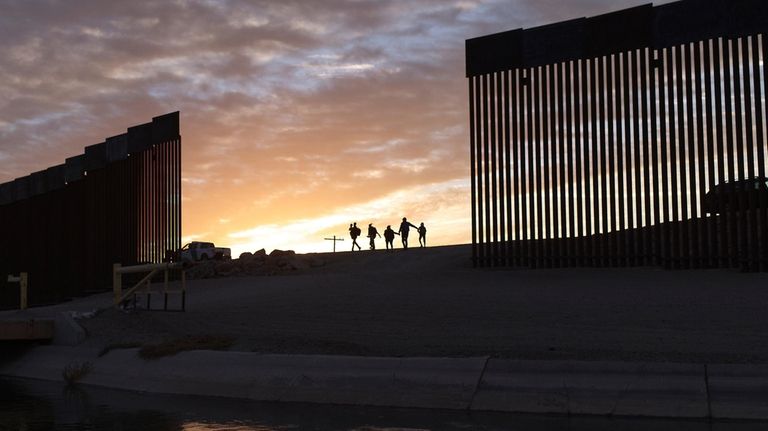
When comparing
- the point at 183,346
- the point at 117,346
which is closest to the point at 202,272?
the point at 117,346

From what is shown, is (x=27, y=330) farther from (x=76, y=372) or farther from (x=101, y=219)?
(x=101, y=219)

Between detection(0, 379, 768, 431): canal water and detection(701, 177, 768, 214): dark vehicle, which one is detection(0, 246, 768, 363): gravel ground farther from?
detection(0, 379, 768, 431): canal water

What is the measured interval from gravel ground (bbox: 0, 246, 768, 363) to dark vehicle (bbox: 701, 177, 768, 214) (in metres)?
1.57

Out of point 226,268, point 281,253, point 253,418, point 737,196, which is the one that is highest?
point 737,196

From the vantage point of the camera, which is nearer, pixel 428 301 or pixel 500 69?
pixel 428 301

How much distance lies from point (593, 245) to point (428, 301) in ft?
21.5

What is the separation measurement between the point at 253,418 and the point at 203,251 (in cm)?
3602

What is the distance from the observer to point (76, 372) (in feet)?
51.8

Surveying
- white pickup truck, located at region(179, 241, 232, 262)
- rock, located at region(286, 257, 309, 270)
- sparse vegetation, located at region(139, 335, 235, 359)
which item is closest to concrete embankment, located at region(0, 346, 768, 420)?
sparse vegetation, located at region(139, 335, 235, 359)

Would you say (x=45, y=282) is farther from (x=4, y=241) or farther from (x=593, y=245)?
(x=593, y=245)

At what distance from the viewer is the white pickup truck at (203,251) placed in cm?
4459

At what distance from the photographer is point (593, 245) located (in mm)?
23312

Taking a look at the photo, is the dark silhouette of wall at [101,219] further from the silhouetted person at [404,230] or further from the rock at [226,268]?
the silhouetted person at [404,230]

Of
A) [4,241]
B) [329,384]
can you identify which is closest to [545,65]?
[329,384]
